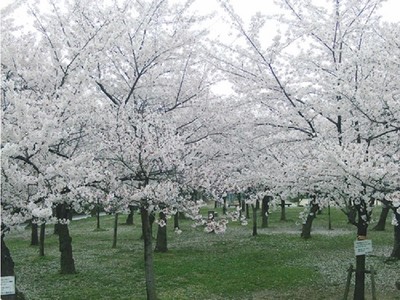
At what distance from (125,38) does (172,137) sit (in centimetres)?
417

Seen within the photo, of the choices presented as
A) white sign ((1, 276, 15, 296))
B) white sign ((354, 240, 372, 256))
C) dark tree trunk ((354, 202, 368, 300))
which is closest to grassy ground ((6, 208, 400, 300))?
dark tree trunk ((354, 202, 368, 300))

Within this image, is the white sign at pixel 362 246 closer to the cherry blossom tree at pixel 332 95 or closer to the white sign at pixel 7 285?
the cherry blossom tree at pixel 332 95

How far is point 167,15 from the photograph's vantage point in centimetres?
1419

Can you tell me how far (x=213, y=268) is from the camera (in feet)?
55.5

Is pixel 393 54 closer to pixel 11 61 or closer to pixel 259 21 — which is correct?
pixel 259 21

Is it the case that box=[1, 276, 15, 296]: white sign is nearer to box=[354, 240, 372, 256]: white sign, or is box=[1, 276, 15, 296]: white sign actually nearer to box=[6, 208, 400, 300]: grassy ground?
box=[6, 208, 400, 300]: grassy ground

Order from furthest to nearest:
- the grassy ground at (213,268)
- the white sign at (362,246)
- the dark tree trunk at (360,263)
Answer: the grassy ground at (213,268) → the dark tree trunk at (360,263) → the white sign at (362,246)

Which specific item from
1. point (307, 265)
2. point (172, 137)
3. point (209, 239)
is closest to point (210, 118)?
point (172, 137)

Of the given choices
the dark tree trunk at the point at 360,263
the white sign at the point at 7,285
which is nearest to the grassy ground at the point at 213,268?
the dark tree trunk at the point at 360,263

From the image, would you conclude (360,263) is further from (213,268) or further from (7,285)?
(7,285)

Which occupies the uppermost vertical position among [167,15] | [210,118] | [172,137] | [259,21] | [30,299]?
[167,15]

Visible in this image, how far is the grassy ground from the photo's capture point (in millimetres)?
13398

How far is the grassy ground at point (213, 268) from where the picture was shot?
44.0 ft

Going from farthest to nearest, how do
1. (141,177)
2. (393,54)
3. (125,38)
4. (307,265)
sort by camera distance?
(307,265) < (125,38) < (141,177) < (393,54)
